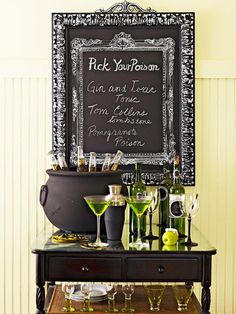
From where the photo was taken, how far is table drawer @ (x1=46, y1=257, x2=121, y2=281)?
9.07 ft

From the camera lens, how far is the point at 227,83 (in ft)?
11.4

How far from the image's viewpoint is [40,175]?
3494 millimetres

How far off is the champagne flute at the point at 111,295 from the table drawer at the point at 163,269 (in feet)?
0.87

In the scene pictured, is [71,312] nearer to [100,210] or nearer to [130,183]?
[100,210]

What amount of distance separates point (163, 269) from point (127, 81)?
1113mm

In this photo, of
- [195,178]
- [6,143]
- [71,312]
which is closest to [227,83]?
[195,178]

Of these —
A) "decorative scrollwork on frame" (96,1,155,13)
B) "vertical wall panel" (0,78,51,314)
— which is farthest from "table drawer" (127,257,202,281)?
"decorative scrollwork on frame" (96,1,155,13)

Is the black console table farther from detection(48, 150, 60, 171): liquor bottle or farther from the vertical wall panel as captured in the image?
the vertical wall panel

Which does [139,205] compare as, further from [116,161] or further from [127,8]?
[127,8]

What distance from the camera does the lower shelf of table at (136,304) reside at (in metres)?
2.95

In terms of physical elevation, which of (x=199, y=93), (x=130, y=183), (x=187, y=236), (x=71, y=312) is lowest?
→ (x=71, y=312)

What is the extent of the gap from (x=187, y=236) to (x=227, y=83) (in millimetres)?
894

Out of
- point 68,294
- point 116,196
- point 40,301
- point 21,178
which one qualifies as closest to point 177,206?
point 116,196

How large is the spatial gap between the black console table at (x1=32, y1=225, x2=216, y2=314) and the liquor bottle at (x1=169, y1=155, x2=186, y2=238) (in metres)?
0.30
